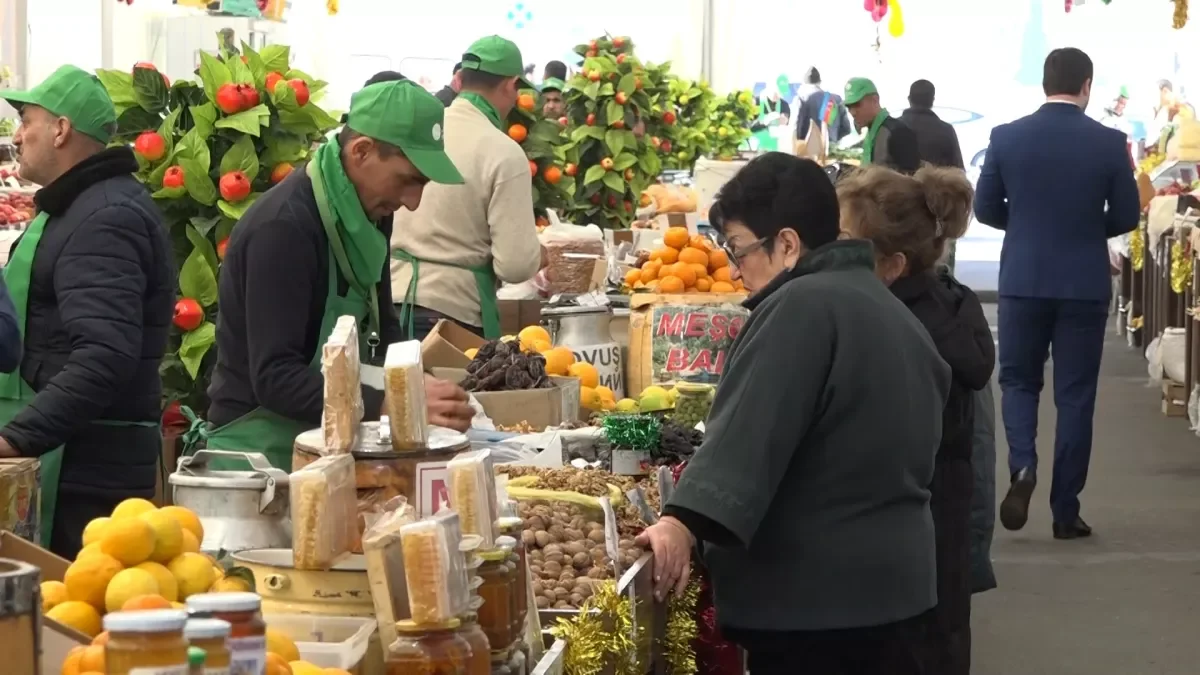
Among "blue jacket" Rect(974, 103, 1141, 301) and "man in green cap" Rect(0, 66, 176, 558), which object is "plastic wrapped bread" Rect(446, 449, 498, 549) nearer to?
"man in green cap" Rect(0, 66, 176, 558)

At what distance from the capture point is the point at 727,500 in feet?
8.48

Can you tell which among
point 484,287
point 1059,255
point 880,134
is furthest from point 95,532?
point 880,134

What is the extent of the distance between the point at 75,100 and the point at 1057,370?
438 cm

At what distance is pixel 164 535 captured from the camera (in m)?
1.79

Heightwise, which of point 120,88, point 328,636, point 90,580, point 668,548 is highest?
point 120,88

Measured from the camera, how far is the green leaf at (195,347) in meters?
4.51

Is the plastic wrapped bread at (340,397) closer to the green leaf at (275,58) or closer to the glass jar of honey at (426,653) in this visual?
the glass jar of honey at (426,653)

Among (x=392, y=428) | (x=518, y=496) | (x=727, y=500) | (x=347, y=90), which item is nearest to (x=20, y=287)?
(x=518, y=496)

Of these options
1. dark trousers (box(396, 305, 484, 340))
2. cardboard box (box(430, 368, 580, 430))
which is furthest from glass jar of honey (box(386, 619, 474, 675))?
dark trousers (box(396, 305, 484, 340))

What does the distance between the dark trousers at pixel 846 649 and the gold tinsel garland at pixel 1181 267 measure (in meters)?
7.71

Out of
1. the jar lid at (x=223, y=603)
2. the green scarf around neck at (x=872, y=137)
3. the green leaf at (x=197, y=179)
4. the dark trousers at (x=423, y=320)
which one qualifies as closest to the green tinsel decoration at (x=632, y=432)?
the dark trousers at (x=423, y=320)

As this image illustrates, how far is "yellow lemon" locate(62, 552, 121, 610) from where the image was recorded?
1717 mm

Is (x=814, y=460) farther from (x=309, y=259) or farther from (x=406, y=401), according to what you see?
(x=309, y=259)

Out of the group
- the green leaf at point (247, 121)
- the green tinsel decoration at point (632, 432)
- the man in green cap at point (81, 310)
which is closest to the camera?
the man in green cap at point (81, 310)
